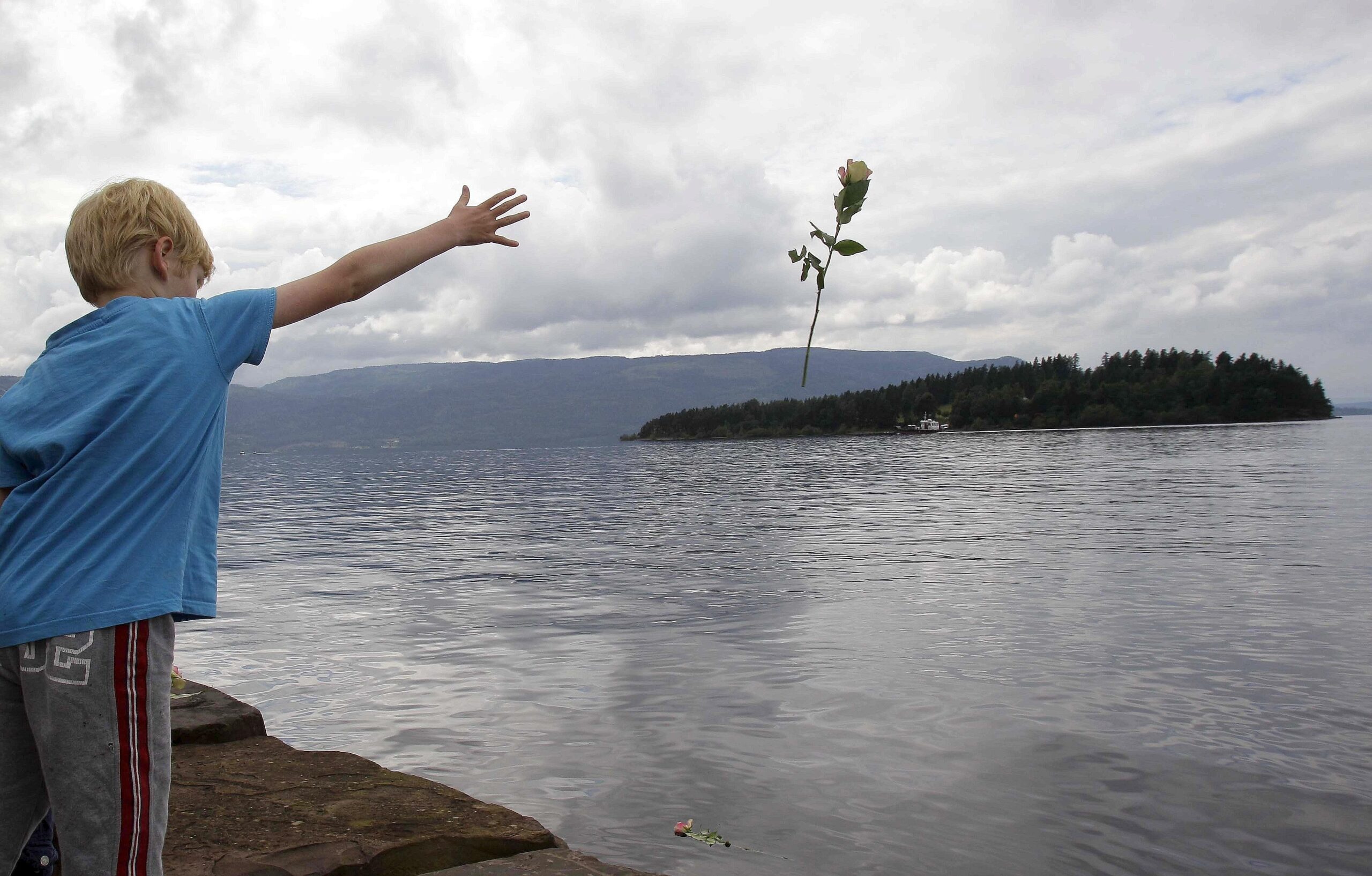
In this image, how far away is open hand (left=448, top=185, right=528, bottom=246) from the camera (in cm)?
335

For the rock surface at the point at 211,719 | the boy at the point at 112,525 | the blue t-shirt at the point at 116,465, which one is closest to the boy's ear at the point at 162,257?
the boy at the point at 112,525

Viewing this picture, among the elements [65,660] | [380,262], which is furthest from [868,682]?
[65,660]

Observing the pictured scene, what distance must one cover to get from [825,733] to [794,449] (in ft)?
408

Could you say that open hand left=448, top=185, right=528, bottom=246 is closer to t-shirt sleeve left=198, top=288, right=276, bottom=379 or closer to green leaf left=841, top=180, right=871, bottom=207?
t-shirt sleeve left=198, top=288, right=276, bottom=379

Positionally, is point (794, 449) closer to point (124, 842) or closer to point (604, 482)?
point (604, 482)

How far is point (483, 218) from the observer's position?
3.38m

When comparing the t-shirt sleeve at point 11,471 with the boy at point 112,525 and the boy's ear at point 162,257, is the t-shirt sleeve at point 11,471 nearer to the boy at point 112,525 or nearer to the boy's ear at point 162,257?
the boy at point 112,525

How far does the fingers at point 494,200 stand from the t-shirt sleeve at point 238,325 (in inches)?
31.4

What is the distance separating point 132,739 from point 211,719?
5.27m

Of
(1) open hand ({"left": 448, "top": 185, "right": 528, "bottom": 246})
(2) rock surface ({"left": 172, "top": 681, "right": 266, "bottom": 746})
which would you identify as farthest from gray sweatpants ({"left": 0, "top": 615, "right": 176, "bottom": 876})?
(2) rock surface ({"left": 172, "top": 681, "right": 266, "bottom": 746})

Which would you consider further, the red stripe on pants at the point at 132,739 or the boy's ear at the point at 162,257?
the boy's ear at the point at 162,257

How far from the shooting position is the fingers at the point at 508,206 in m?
3.40

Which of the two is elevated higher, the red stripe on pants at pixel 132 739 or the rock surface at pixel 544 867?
the red stripe on pants at pixel 132 739

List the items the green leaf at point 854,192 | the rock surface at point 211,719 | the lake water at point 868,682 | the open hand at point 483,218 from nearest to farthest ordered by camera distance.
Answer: the green leaf at point 854,192
the open hand at point 483,218
the lake water at point 868,682
the rock surface at point 211,719
